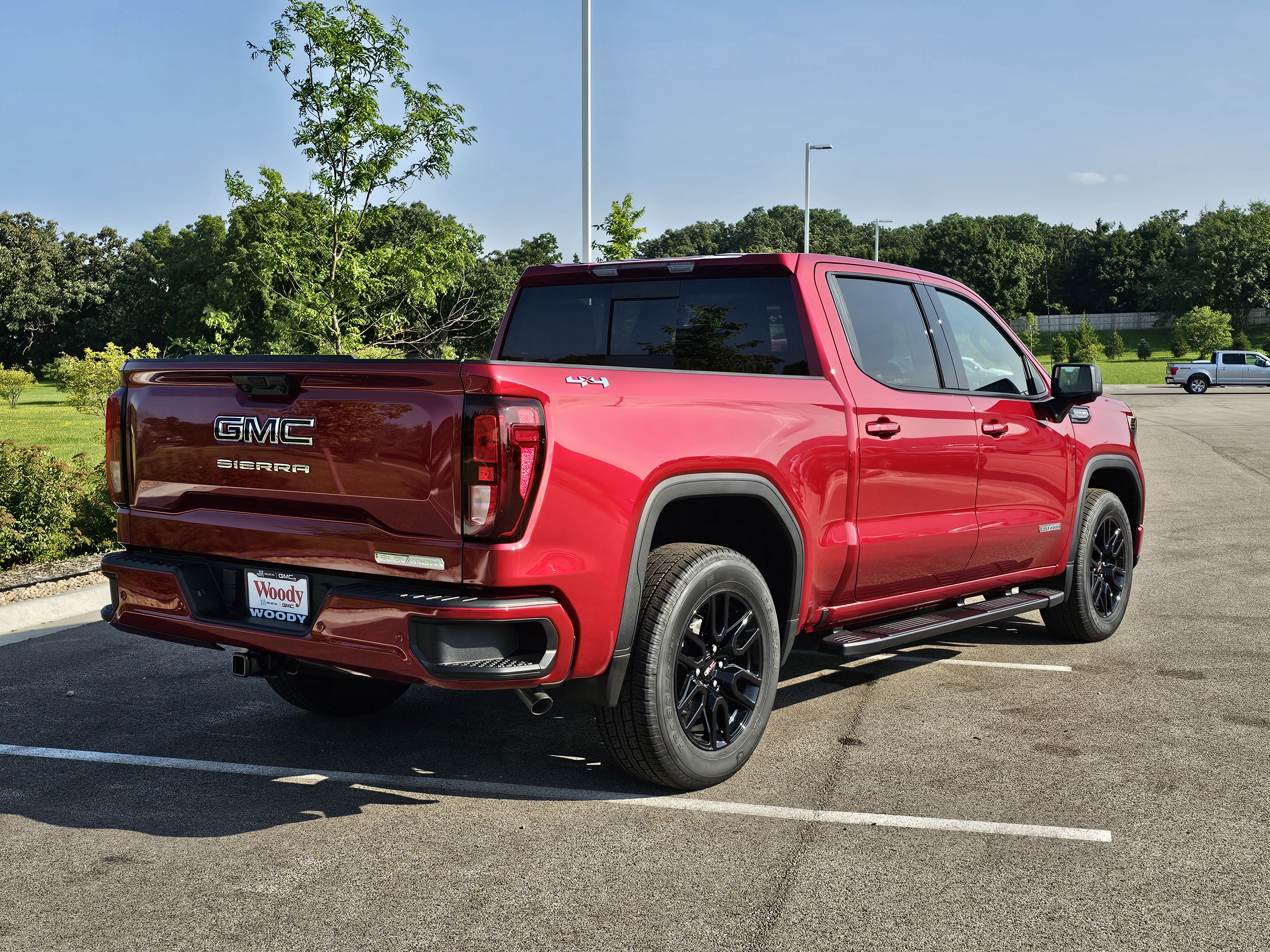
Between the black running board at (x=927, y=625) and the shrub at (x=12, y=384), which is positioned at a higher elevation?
the shrub at (x=12, y=384)

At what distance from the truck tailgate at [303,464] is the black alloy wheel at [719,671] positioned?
1142 millimetres

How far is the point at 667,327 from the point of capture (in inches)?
207

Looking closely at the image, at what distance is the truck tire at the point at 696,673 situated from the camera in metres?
3.99

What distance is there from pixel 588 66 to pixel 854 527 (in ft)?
37.8

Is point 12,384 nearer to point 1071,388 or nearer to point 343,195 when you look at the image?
point 343,195

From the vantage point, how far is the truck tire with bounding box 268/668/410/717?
5168 millimetres

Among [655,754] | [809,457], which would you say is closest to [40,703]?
[655,754]

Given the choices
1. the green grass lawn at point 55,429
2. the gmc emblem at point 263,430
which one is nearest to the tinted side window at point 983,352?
the gmc emblem at point 263,430

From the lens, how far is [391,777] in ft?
14.7

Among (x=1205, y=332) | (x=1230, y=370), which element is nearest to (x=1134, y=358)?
(x=1205, y=332)

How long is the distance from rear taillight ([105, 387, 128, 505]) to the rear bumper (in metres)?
0.36

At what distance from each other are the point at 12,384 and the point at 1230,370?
47.4m

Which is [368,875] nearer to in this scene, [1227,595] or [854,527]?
[854,527]

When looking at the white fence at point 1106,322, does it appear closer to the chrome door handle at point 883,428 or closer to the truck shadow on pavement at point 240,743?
the chrome door handle at point 883,428
